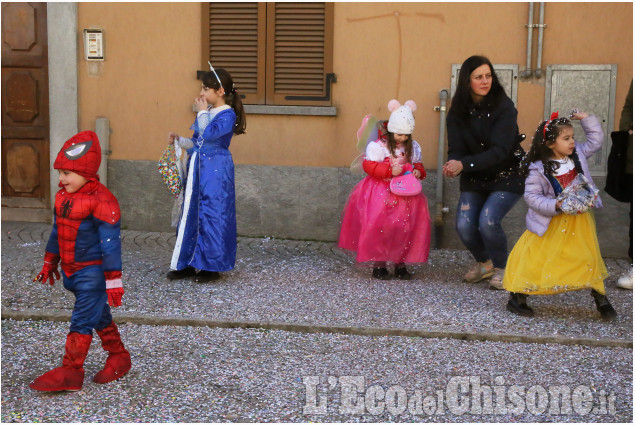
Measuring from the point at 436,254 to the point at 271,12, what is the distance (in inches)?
113

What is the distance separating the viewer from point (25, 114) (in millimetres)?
9328

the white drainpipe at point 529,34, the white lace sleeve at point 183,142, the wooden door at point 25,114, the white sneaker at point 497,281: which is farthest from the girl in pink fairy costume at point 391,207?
the wooden door at point 25,114

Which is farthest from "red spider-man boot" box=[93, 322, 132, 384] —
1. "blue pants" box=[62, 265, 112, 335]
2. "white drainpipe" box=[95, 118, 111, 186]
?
"white drainpipe" box=[95, 118, 111, 186]

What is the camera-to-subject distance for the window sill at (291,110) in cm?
853

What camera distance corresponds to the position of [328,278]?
7.03 meters

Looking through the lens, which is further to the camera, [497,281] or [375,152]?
[375,152]

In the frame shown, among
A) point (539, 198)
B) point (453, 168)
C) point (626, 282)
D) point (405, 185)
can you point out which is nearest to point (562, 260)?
point (539, 198)

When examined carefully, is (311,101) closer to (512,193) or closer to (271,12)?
(271,12)

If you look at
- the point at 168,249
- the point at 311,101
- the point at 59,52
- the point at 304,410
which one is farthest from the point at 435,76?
the point at 304,410

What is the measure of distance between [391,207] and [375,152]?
1.47ft

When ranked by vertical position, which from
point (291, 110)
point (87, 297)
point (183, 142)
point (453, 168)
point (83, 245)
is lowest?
point (87, 297)

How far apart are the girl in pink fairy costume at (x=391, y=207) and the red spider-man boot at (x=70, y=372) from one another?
9.49 ft

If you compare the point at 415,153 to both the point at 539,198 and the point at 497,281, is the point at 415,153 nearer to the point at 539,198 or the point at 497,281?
the point at 497,281

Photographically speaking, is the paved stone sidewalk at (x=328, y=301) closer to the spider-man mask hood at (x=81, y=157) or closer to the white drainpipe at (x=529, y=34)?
the spider-man mask hood at (x=81, y=157)
